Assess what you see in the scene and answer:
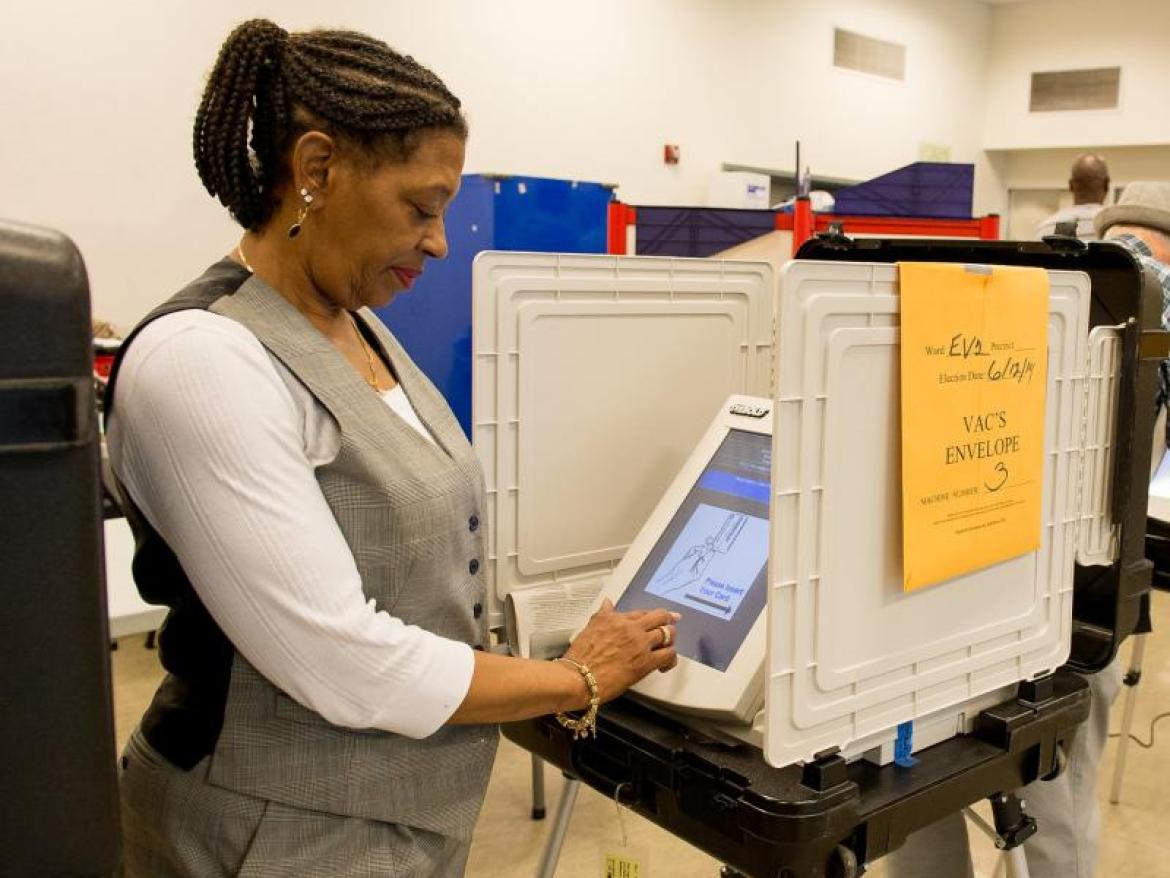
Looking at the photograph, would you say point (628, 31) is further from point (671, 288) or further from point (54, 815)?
point (54, 815)

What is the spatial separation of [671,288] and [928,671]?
23.4 inches

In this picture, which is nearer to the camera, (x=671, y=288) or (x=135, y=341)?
(x=135, y=341)

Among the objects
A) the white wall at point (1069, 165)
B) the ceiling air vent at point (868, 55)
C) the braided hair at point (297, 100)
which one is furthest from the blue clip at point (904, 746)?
the white wall at point (1069, 165)

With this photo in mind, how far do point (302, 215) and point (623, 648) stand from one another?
47cm

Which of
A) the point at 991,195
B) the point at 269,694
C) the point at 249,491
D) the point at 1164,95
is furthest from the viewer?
the point at 991,195

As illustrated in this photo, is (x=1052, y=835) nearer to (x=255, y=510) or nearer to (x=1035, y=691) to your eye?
(x=1035, y=691)

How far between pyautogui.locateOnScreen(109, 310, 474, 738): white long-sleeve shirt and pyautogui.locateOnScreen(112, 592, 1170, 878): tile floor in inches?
56.3

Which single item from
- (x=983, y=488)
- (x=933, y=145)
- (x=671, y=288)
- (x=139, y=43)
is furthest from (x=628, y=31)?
(x=983, y=488)

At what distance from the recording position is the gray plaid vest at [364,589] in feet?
2.84

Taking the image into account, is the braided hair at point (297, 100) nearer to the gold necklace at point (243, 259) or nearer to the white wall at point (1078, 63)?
the gold necklace at point (243, 259)

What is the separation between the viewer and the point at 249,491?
0.78m

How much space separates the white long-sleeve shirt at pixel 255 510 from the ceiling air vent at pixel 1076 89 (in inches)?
310

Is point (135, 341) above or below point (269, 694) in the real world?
above

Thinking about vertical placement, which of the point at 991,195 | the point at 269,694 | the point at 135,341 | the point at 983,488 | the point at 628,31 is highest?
the point at 628,31
